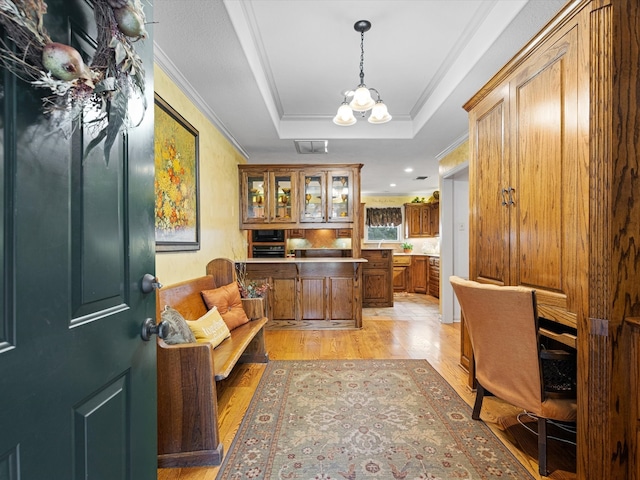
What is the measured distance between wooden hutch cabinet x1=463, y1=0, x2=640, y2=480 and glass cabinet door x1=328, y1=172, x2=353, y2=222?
3.01m

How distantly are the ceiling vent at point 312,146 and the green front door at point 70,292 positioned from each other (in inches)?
127

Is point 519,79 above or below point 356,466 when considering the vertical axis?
above

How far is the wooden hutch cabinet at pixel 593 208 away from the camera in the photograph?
4.40 ft

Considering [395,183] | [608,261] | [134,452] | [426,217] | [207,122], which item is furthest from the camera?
[426,217]

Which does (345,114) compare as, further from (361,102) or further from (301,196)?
(301,196)

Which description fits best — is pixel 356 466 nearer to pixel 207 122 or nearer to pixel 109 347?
pixel 109 347

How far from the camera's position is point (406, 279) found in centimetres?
772

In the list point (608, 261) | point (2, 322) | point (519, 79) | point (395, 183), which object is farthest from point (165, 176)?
point (395, 183)

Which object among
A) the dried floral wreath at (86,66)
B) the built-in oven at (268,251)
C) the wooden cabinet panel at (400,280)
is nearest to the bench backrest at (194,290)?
the dried floral wreath at (86,66)

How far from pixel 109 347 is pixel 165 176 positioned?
5.96ft

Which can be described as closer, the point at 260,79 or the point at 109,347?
the point at 109,347

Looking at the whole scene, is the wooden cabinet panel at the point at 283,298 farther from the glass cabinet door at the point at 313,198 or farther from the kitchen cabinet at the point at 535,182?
the kitchen cabinet at the point at 535,182

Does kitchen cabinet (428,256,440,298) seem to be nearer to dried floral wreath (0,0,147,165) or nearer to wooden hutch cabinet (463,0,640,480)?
wooden hutch cabinet (463,0,640,480)

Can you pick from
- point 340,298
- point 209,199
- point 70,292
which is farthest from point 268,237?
point 70,292
